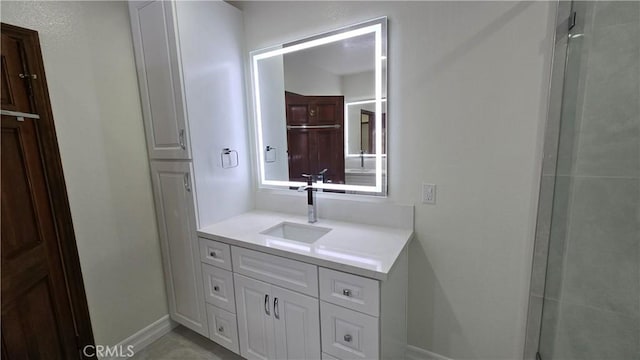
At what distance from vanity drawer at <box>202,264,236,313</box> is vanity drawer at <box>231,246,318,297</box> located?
0.12 metres

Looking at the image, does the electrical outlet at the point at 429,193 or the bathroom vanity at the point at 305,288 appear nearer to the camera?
the bathroom vanity at the point at 305,288

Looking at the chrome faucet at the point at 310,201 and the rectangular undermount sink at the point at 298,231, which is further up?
the chrome faucet at the point at 310,201

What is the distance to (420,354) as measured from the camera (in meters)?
1.63

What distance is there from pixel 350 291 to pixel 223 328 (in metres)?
1.04

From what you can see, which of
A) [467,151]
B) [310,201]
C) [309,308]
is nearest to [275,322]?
[309,308]

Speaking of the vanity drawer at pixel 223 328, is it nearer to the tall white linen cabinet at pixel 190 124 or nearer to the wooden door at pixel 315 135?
the tall white linen cabinet at pixel 190 124

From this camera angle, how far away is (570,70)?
110 centimetres

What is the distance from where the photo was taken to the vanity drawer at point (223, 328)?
167 centimetres

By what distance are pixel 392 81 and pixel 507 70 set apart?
0.54m

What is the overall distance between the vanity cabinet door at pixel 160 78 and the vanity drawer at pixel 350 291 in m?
1.13

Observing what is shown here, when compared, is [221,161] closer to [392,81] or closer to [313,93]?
[313,93]

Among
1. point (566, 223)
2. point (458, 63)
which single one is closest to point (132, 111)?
point (458, 63)

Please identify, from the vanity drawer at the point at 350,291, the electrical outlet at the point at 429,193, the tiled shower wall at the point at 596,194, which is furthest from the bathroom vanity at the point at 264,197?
the tiled shower wall at the point at 596,194

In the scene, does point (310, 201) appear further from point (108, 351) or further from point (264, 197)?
point (108, 351)
